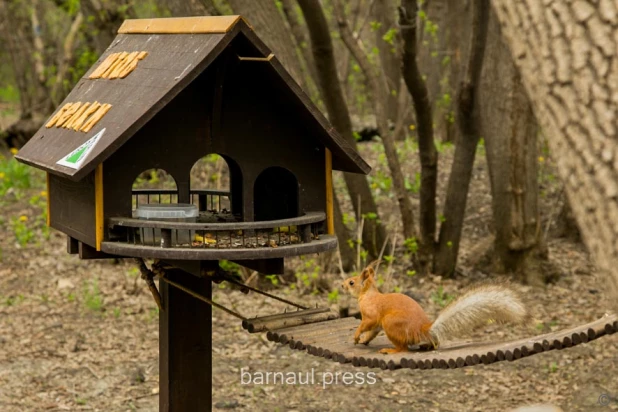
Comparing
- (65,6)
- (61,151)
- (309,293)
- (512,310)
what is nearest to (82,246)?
(61,151)

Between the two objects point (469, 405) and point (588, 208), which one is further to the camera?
point (469, 405)

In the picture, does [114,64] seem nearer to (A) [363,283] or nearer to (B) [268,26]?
(A) [363,283]

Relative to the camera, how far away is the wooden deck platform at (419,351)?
322cm

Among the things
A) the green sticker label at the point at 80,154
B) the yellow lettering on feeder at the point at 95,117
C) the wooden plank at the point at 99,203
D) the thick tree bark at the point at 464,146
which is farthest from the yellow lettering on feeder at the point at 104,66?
the thick tree bark at the point at 464,146

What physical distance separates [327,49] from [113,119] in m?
3.92

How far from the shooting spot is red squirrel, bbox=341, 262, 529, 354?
366 cm

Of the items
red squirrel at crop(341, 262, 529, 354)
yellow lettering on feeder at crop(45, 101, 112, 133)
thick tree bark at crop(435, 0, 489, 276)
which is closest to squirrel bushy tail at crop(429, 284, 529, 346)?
red squirrel at crop(341, 262, 529, 354)

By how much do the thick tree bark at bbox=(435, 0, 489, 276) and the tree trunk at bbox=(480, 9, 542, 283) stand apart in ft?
1.04

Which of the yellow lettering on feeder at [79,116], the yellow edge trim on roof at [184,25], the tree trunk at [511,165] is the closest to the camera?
the yellow edge trim on roof at [184,25]

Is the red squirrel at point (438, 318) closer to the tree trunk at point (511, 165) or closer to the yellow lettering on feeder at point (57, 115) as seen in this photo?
the yellow lettering on feeder at point (57, 115)

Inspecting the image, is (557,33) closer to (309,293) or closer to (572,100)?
(572,100)

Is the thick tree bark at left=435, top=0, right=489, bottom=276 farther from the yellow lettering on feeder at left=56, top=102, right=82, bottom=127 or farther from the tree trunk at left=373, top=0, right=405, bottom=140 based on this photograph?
the tree trunk at left=373, top=0, right=405, bottom=140

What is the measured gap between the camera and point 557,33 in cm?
215

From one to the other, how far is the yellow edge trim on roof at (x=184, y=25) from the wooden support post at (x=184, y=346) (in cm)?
111
